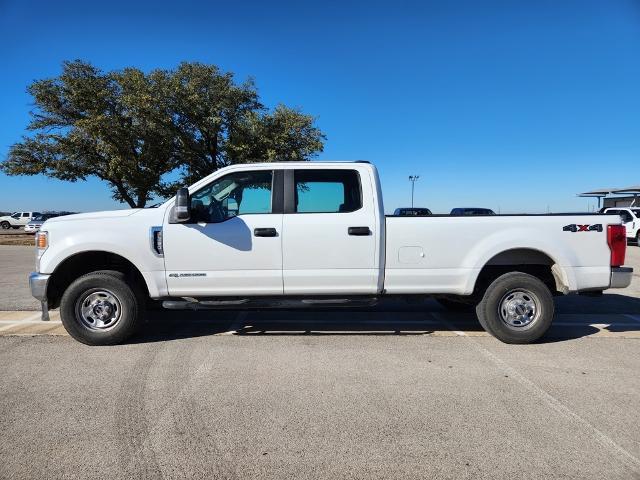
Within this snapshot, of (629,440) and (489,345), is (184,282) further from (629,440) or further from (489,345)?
(629,440)

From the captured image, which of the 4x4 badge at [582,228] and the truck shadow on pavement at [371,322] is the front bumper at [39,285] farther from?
the 4x4 badge at [582,228]

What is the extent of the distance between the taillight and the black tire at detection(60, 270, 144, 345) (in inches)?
215

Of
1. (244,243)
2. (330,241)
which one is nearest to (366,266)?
(330,241)

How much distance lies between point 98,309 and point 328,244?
107 inches

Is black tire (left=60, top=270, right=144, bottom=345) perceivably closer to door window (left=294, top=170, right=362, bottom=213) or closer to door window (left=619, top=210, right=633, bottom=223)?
door window (left=294, top=170, right=362, bottom=213)

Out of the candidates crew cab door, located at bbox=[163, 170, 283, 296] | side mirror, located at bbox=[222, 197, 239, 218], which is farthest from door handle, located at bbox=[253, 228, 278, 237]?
side mirror, located at bbox=[222, 197, 239, 218]

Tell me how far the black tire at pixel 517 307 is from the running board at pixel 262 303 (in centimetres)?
141

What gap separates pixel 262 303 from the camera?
4.99 metres

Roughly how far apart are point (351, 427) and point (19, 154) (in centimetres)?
2480

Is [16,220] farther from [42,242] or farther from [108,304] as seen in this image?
[108,304]

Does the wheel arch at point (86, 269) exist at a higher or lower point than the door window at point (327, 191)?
lower

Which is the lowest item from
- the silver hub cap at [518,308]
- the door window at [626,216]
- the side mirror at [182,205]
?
the silver hub cap at [518,308]

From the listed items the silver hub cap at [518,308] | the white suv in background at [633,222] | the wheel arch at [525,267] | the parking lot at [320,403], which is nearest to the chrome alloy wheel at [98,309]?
the parking lot at [320,403]

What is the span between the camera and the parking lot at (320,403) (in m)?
2.70
